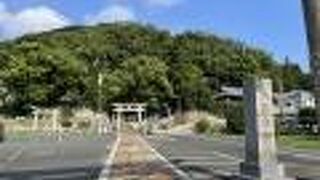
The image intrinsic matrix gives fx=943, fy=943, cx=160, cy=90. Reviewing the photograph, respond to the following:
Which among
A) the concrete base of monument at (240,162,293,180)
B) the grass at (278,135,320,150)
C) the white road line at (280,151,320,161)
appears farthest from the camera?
the grass at (278,135,320,150)

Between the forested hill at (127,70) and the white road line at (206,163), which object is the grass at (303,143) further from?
the forested hill at (127,70)

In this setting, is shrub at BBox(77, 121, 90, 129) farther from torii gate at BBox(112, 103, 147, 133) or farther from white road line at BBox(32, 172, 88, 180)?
white road line at BBox(32, 172, 88, 180)

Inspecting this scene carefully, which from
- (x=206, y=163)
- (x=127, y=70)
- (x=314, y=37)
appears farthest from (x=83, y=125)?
(x=314, y=37)

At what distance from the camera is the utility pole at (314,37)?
8141mm

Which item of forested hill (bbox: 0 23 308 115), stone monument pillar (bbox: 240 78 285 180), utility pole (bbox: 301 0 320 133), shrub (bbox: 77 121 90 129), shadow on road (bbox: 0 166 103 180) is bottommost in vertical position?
shadow on road (bbox: 0 166 103 180)

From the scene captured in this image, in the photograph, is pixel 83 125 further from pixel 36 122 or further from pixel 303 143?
pixel 303 143

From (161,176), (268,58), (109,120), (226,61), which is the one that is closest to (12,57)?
(109,120)

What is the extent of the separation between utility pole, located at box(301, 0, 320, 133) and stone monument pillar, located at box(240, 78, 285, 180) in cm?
927

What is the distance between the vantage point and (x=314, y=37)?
8.16 m

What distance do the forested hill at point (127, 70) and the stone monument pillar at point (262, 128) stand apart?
3959 inches

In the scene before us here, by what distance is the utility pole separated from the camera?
8.14 m

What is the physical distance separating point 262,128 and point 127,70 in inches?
4489

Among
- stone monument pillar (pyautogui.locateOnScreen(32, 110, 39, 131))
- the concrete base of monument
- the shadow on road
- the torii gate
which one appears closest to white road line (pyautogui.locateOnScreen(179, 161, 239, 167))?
the shadow on road

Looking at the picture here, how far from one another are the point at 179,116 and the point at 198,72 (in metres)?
18.1
